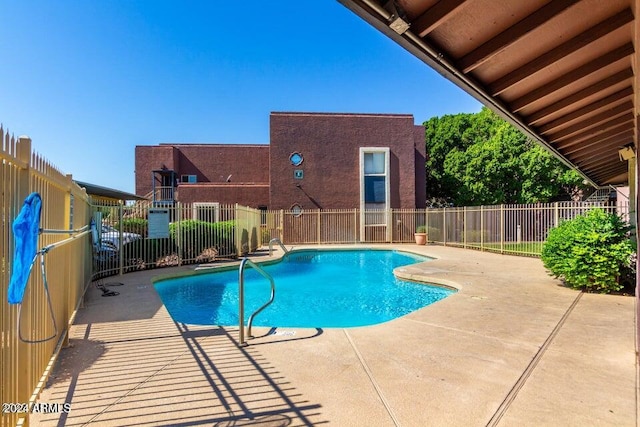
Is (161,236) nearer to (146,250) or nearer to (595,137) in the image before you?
(146,250)

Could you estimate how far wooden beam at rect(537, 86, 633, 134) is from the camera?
4703mm

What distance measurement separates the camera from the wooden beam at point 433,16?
2.72 meters

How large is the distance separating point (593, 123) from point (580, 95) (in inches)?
72.4

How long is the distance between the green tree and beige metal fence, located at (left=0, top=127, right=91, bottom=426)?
19.2 metres

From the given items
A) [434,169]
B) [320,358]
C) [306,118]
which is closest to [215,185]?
[306,118]

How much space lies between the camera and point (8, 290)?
185 cm

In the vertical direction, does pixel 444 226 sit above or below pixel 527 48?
below

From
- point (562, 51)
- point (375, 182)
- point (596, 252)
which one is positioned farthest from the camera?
point (375, 182)

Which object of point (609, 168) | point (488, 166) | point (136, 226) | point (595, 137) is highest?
point (488, 166)

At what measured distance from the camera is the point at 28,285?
2297mm

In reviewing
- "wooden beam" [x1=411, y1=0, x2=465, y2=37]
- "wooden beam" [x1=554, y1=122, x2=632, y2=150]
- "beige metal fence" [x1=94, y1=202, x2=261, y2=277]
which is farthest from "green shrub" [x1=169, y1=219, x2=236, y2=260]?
"wooden beam" [x1=554, y1=122, x2=632, y2=150]

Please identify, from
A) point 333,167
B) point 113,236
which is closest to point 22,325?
point 113,236

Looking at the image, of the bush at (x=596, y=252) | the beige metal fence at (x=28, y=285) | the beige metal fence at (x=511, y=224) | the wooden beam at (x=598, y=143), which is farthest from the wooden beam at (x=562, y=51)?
the beige metal fence at (x=511, y=224)

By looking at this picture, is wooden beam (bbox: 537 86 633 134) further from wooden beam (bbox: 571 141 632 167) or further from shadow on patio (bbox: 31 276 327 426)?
shadow on patio (bbox: 31 276 327 426)
